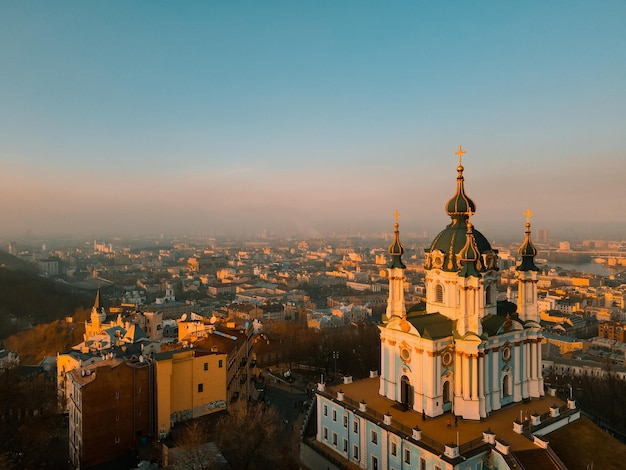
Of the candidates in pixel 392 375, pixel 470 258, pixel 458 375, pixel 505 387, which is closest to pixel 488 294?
pixel 470 258

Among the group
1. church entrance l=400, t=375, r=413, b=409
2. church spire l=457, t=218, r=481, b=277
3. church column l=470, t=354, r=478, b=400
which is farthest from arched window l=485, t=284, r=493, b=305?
church entrance l=400, t=375, r=413, b=409

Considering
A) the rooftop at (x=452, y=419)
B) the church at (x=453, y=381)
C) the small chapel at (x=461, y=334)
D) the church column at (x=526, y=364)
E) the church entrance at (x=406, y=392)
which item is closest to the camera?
the rooftop at (x=452, y=419)

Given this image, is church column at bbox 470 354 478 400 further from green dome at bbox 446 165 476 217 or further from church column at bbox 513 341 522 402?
green dome at bbox 446 165 476 217

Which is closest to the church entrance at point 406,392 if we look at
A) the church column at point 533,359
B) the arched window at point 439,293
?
the arched window at point 439,293

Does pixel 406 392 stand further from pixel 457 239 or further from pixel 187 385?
pixel 187 385

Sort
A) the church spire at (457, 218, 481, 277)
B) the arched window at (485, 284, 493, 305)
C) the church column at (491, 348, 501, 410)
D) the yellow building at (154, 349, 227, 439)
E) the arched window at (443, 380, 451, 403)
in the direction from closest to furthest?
1. the church spire at (457, 218, 481, 277)
2. the arched window at (443, 380, 451, 403)
3. the church column at (491, 348, 501, 410)
4. the arched window at (485, 284, 493, 305)
5. the yellow building at (154, 349, 227, 439)

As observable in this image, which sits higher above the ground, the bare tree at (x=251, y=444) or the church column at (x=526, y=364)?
the church column at (x=526, y=364)

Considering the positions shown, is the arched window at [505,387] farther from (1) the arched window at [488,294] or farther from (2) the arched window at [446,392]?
(1) the arched window at [488,294]
